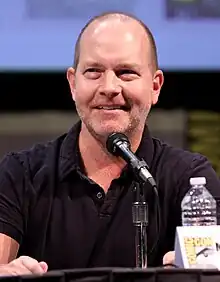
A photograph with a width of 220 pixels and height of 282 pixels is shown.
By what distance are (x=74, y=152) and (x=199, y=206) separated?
1.18 ft

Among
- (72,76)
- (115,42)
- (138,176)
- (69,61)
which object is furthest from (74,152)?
(69,61)

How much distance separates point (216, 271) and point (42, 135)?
217 centimetres

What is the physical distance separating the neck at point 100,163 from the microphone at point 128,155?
26 centimetres

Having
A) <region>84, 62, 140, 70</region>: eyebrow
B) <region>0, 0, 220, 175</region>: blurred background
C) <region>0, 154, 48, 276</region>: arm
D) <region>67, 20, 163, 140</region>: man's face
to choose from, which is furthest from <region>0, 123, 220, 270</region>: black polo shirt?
<region>0, 0, 220, 175</region>: blurred background

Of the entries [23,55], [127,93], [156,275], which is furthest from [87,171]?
[23,55]

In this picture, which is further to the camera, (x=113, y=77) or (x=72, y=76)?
(x=72, y=76)

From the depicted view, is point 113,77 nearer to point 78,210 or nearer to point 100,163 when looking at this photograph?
point 100,163

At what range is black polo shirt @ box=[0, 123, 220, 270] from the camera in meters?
1.76

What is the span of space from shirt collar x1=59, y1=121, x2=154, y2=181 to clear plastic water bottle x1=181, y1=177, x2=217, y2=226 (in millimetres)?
144

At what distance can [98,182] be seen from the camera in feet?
5.98

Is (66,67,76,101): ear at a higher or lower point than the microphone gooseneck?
higher

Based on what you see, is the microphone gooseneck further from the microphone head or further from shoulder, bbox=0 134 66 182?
shoulder, bbox=0 134 66 182

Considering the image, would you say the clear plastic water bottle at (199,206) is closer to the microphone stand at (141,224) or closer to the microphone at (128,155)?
the microphone stand at (141,224)

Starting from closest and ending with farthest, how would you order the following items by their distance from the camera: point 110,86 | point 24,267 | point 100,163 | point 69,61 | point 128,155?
point 24,267 → point 128,155 → point 110,86 → point 100,163 → point 69,61
